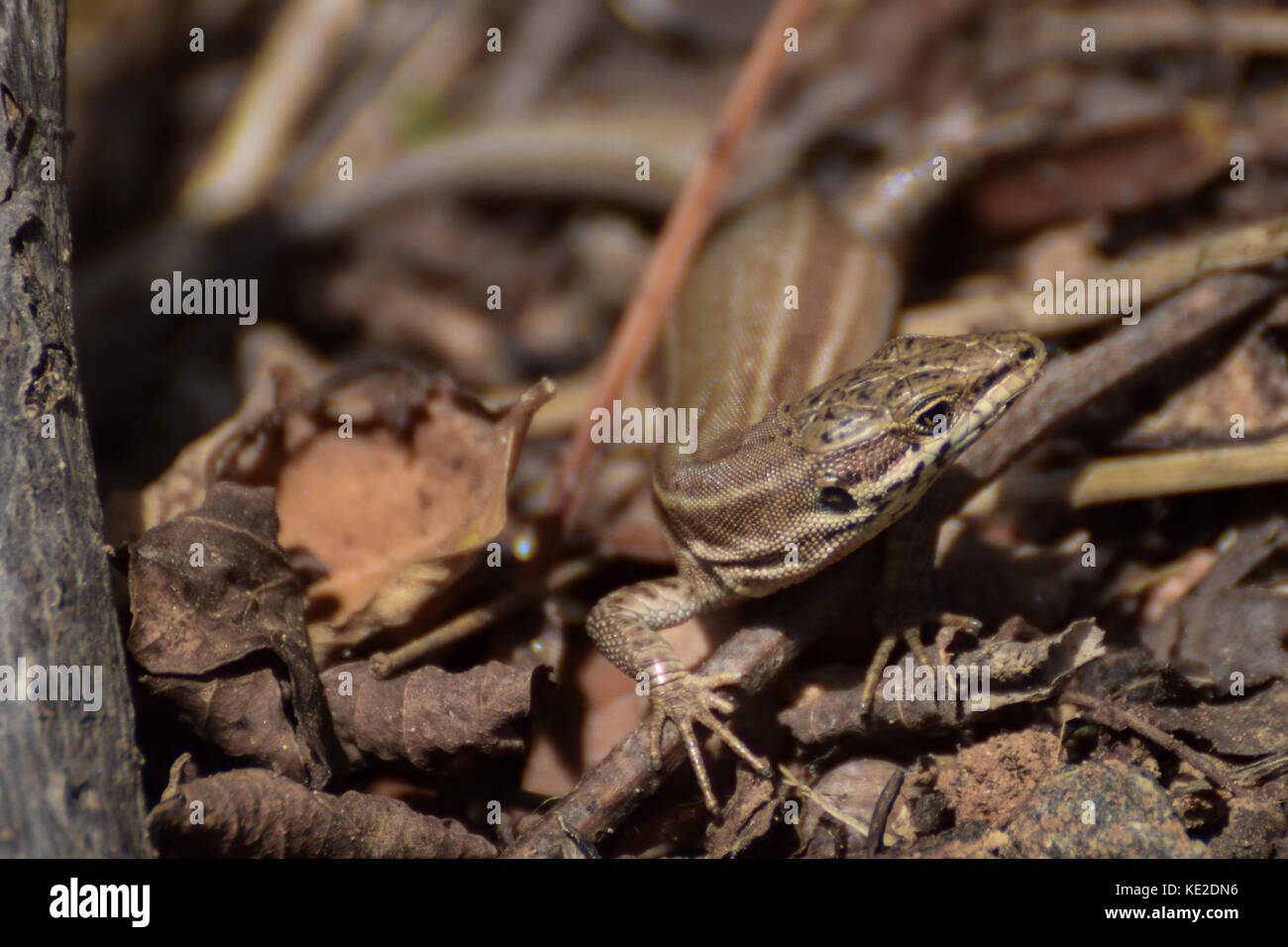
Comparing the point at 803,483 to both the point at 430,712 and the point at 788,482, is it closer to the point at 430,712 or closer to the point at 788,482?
the point at 788,482

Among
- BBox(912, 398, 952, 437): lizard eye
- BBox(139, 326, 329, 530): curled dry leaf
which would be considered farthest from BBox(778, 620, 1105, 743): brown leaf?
BBox(139, 326, 329, 530): curled dry leaf

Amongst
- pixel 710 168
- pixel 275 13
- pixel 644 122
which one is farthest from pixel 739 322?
pixel 275 13

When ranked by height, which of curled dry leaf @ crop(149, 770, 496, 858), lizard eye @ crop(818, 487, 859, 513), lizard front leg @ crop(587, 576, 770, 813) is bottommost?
curled dry leaf @ crop(149, 770, 496, 858)

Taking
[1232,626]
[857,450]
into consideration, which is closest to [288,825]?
[857,450]

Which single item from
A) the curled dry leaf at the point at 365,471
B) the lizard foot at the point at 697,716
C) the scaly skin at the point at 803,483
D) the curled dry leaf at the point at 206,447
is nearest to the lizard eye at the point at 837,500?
the scaly skin at the point at 803,483

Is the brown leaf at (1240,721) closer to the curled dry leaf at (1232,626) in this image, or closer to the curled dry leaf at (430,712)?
→ the curled dry leaf at (1232,626)

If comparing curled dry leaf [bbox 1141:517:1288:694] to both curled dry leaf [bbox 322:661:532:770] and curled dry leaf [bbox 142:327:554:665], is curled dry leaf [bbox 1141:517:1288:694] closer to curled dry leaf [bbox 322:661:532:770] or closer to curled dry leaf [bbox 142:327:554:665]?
curled dry leaf [bbox 322:661:532:770]
